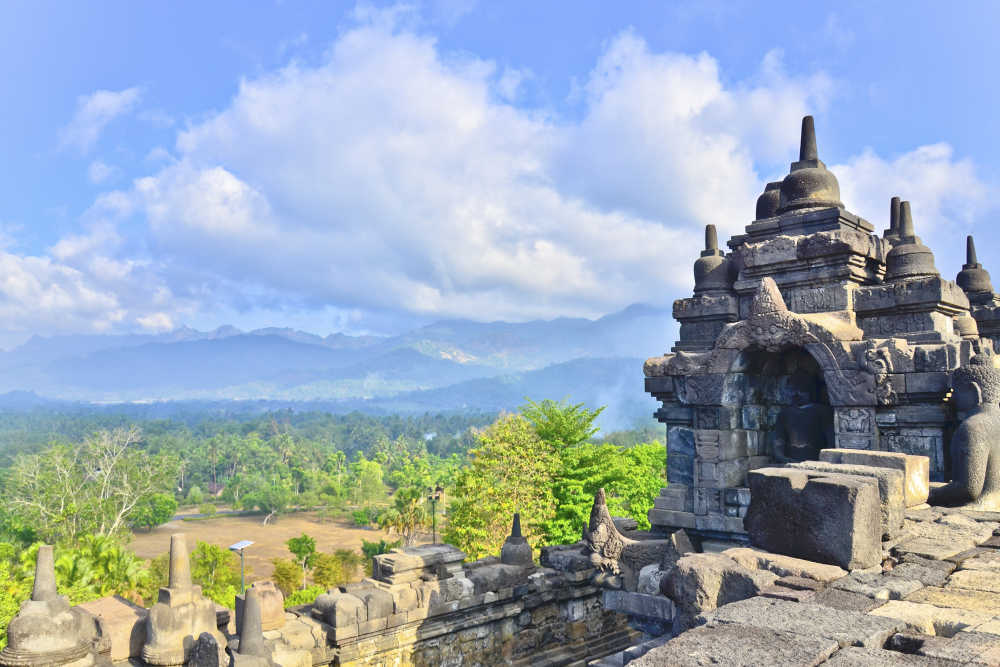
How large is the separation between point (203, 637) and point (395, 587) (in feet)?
10.7

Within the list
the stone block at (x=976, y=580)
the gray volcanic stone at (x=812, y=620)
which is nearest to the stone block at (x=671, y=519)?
the stone block at (x=976, y=580)

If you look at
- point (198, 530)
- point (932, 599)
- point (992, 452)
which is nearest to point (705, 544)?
point (992, 452)

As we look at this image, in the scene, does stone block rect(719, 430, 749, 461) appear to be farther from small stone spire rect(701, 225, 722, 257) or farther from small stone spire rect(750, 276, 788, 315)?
small stone spire rect(701, 225, 722, 257)

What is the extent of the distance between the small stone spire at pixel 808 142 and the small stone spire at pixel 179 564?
10585 mm

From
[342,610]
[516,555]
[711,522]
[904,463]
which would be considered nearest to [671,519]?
[711,522]

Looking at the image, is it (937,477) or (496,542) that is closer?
(937,477)

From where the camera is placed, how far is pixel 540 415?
1246 inches

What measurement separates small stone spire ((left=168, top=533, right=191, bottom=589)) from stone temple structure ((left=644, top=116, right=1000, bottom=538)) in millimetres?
5956

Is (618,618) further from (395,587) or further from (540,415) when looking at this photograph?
(540,415)

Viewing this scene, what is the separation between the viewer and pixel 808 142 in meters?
11.4

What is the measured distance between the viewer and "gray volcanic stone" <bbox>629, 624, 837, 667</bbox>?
129 inches

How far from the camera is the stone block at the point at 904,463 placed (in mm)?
6188

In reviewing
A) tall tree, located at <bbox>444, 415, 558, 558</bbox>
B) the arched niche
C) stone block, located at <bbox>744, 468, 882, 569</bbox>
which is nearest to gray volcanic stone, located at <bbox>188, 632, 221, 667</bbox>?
stone block, located at <bbox>744, 468, 882, 569</bbox>

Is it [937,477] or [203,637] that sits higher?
[937,477]
